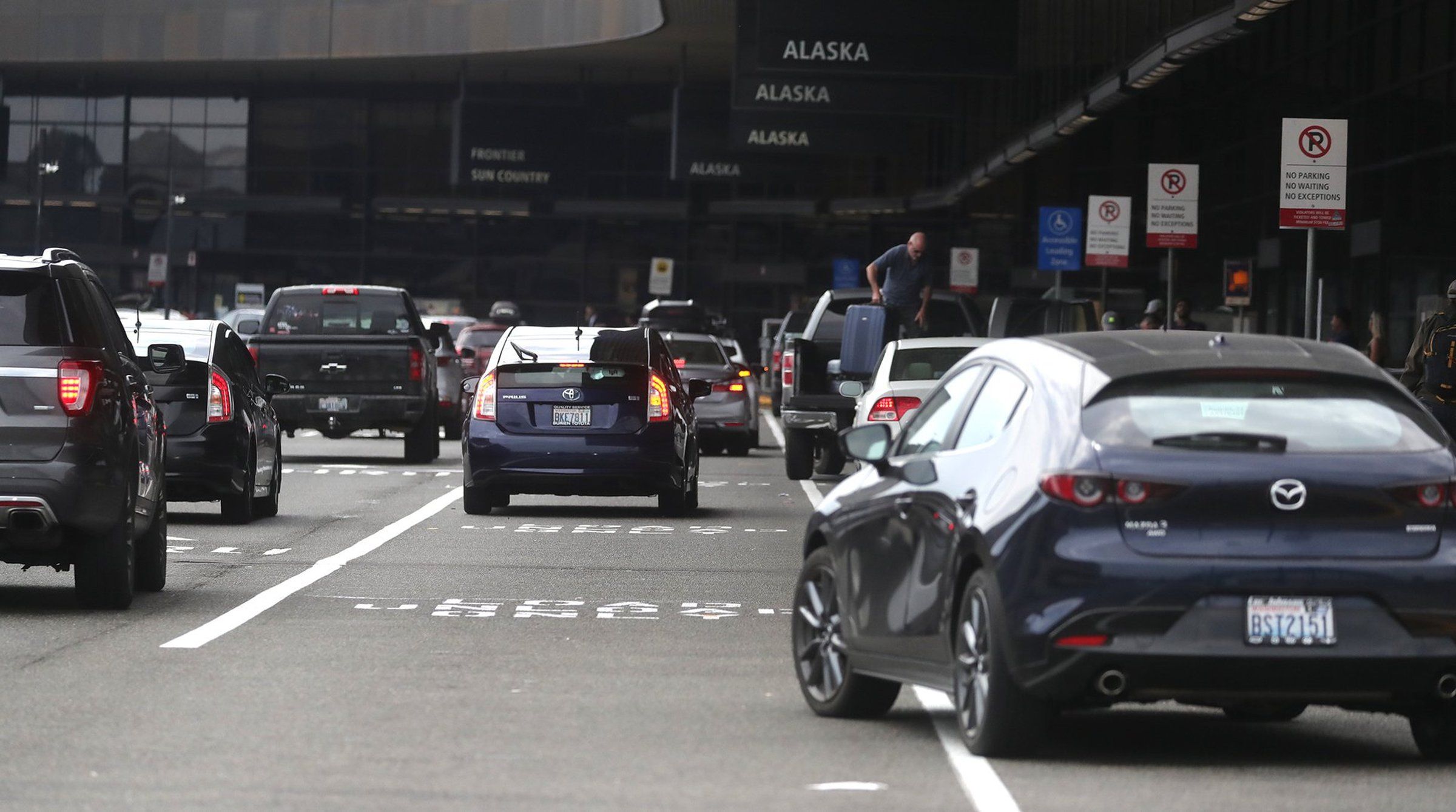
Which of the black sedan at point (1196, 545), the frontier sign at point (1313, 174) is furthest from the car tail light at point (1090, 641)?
the frontier sign at point (1313, 174)

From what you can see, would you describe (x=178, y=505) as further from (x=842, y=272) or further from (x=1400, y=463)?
(x=842, y=272)

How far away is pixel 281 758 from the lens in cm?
864

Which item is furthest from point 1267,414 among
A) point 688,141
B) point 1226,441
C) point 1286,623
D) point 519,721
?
point 688,141

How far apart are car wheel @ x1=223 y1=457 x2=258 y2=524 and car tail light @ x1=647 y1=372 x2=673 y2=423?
10.4ft

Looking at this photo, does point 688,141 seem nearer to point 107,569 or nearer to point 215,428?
point 215,428

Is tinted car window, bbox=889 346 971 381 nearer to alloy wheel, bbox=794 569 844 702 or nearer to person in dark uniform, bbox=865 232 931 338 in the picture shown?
person in dark uniform, bbox=865 232 931 338

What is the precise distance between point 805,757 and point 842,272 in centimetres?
5410

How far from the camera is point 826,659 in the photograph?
32.5 feet

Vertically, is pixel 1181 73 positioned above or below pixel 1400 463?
above

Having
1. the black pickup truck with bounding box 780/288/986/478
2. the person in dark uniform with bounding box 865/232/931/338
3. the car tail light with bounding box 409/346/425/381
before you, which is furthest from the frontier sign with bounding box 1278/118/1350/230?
the car tail light with bounding box 409/346/425/381

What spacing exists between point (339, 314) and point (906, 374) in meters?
10.3

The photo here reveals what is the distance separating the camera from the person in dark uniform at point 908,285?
25.3 meters

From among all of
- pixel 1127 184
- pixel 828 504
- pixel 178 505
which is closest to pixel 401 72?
pixel 1127 184

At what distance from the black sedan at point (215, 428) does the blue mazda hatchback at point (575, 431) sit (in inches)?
66.5
